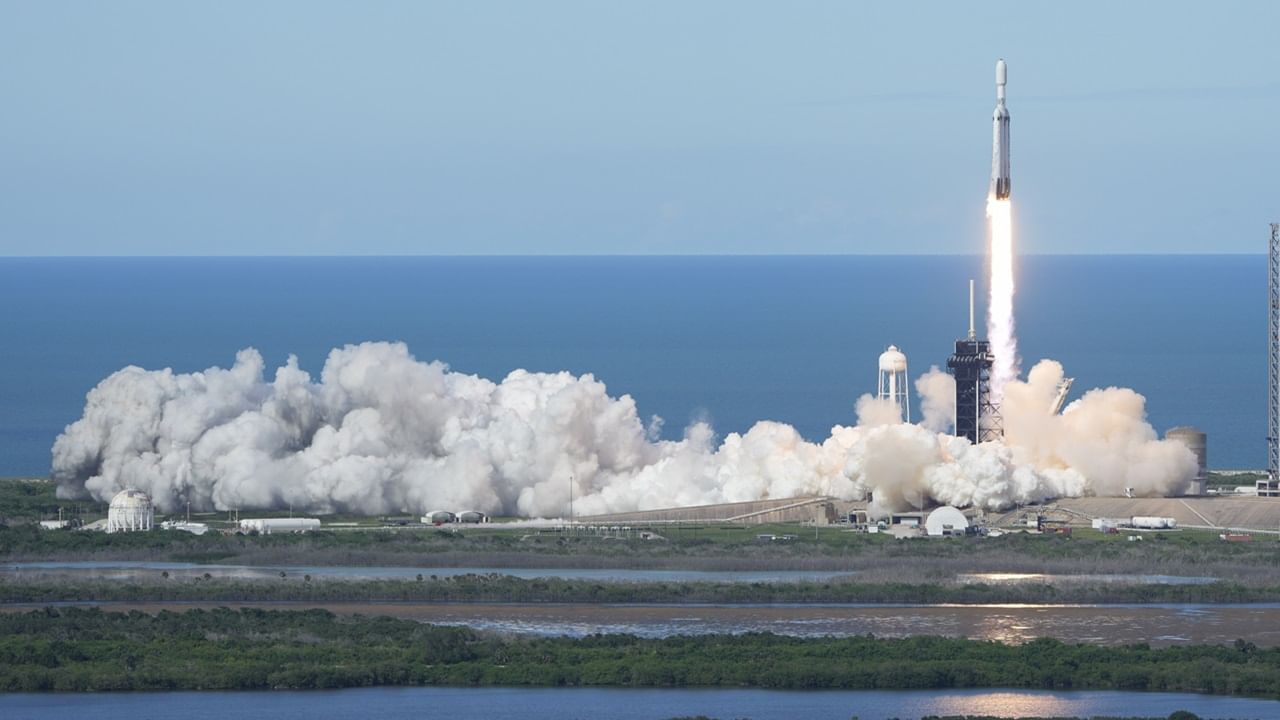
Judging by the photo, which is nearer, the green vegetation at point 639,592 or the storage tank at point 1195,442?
the green vegetation at point 639,592

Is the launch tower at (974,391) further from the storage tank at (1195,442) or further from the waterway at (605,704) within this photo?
the waterway at (605,704)

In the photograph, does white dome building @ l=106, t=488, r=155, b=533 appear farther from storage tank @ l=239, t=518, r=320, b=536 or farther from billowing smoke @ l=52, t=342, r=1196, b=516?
billowing smoke @ l=52, t=342, r=1196, b=516

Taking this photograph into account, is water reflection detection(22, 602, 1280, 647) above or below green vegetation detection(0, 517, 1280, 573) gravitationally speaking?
below

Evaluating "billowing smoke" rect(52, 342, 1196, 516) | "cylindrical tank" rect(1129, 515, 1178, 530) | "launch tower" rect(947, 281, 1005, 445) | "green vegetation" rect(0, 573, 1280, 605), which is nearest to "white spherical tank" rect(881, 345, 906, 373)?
"billowing smoke" rect(52, 342, 1196, 516)

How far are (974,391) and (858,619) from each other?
21982 millimetres

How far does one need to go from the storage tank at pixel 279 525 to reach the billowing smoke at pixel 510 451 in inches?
137

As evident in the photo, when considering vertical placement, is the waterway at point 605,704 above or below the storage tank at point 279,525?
below

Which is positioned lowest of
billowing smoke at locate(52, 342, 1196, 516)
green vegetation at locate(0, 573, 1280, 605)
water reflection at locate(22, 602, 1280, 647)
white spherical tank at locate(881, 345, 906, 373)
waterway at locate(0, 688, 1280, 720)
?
waterway at locate(0, 688, 1280, 720)

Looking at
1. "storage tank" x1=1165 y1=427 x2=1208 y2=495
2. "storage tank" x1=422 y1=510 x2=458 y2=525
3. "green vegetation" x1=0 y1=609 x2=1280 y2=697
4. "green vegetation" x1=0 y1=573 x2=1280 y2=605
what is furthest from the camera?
"storage tank" x1=1165 y1=427 x2=1208 y2=495

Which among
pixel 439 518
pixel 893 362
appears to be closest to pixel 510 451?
pixel 439 518

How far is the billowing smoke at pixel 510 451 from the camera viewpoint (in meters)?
84.5

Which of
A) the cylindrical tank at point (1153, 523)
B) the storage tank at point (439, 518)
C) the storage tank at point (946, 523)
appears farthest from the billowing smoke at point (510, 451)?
the cylindrical tank at point (1153, 523)

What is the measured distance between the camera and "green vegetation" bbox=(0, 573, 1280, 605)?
68.6 meters

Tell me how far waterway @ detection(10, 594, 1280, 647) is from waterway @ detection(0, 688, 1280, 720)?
19.6 feet
